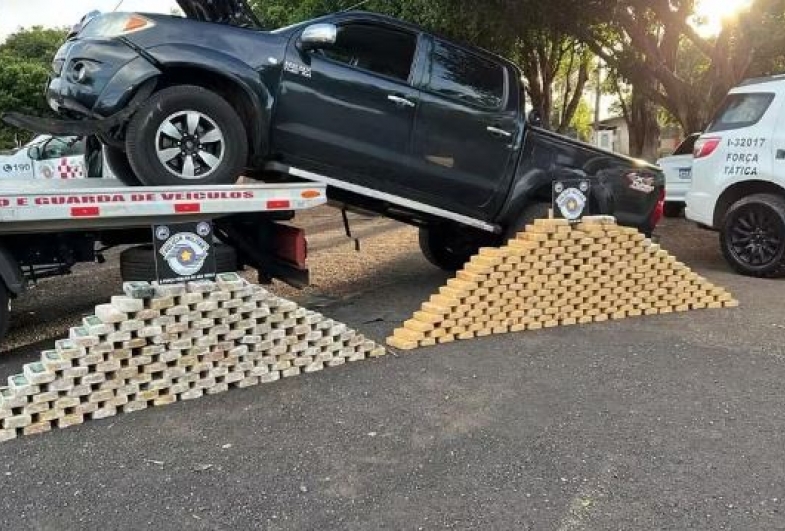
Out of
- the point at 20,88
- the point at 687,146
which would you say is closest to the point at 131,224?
the point at 687,146

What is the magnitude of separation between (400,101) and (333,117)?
592 millimetres

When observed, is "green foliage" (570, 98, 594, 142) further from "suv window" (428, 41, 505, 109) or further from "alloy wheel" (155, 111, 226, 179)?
"alloy wheel" (155, 111, 226, 179)

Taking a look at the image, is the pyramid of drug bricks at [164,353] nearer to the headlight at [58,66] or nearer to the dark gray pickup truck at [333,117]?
the dark gray pickup truck at [333,117]

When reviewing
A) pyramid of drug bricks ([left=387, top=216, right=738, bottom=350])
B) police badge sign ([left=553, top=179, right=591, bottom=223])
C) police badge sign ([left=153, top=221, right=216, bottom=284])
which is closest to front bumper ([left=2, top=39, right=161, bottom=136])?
police badge sign ([left=153, top=221, right=216, bottom=284])

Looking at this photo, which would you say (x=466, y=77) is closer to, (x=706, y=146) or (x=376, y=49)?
(x=376, y=49)

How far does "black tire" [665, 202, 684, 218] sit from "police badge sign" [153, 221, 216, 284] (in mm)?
9775

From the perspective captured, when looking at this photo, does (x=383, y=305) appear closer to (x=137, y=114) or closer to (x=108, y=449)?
(x=137, y=114)

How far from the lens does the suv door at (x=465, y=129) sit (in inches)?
249

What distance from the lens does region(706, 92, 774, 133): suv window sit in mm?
8484

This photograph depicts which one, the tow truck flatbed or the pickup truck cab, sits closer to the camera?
the tow truck flatbed

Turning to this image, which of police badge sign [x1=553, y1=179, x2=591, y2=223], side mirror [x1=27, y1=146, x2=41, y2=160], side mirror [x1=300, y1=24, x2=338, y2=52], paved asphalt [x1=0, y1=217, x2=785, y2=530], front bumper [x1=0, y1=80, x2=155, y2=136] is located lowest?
paved asphalt [x1=0, y1=217, x2=785, y2=530]

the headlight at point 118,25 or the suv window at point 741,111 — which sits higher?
the suv window at point 741,111

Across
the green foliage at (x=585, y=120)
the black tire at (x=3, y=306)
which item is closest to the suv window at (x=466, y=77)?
the black tire at (x=3, y=306)

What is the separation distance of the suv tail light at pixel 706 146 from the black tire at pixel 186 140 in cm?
582
